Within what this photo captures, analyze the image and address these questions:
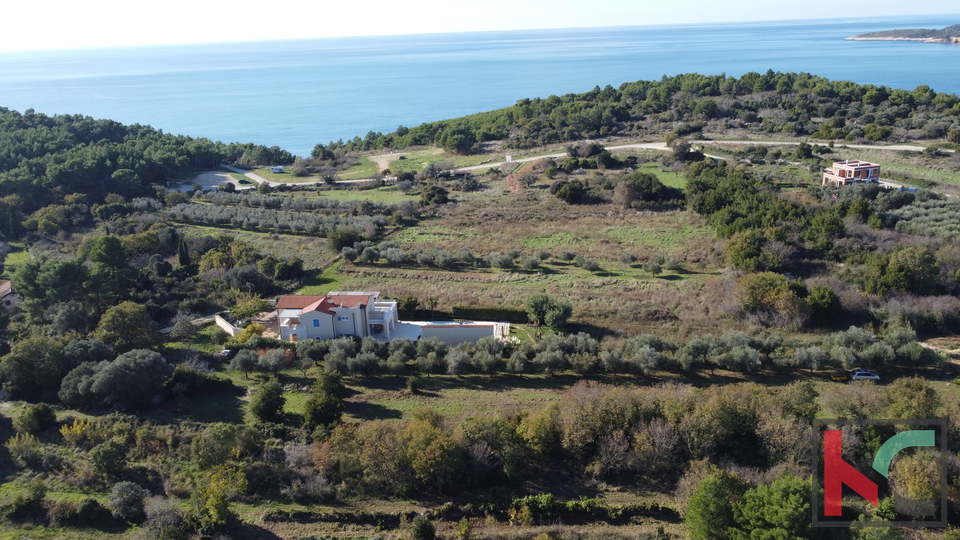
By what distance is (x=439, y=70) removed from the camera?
634 feet

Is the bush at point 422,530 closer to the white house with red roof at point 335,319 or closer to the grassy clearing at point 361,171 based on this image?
the white house with red roof at point 335,319

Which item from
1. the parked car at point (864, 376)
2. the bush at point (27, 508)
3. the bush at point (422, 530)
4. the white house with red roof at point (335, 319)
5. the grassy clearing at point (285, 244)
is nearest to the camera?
the bush at point (422, 530)

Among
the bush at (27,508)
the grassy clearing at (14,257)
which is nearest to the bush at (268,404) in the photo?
the bush at (27,508)

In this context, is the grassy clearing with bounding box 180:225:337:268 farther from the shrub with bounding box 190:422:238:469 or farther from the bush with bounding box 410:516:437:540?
the bush with bounding box 410:516:437:540

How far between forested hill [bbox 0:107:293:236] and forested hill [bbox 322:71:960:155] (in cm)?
1266

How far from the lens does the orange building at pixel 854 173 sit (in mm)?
43344

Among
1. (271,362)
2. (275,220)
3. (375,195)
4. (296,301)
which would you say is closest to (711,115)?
(375,195)

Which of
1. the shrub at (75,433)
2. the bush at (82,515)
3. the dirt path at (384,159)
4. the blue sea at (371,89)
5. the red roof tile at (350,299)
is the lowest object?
the bush at (82,515)

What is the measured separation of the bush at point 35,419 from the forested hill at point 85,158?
1176 inches

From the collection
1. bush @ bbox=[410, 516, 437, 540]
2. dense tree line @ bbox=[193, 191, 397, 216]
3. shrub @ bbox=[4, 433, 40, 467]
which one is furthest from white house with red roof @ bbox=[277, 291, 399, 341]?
dense tree line @ bbox=[193, 191, 397, 216]

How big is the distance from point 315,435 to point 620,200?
32.1m

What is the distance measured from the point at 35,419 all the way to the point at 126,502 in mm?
6213

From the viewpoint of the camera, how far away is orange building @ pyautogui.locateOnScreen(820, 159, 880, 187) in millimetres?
43344

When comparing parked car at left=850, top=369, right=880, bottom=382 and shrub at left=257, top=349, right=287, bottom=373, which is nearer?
parked car at left=850, top=369, right=880, bottom=382
